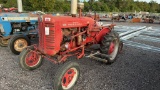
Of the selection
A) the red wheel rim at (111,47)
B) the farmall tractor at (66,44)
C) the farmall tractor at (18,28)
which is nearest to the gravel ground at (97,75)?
the farmall tractor at (66,44)

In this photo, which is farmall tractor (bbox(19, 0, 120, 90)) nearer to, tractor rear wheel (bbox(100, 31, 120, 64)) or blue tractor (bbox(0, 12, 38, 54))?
tractor rear wheel (bbox(100, 31, 120, 64))

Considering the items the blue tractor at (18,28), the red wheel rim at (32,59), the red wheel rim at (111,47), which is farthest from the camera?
the blue tractor at (18,28)

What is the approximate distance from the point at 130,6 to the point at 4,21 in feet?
241

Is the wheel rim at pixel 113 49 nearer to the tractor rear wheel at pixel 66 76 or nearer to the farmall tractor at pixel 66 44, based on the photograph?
the farmall tractor at pixel 66 44

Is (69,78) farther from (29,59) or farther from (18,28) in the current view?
(18,28)

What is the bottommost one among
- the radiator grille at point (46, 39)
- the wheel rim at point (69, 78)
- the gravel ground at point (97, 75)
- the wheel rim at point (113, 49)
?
the gravel ground at point (97, 75)

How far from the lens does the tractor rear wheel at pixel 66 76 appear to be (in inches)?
139

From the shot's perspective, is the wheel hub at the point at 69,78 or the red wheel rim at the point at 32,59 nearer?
the wheel hub at the point at 69,78

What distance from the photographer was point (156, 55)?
6453 millimetres

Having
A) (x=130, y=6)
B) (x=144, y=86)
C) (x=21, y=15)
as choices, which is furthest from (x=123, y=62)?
(x=130, y=6)

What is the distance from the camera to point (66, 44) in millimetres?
4391

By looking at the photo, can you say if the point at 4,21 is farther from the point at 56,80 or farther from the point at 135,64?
the point at 135,64

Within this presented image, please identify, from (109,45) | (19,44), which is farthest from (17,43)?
(109,45)

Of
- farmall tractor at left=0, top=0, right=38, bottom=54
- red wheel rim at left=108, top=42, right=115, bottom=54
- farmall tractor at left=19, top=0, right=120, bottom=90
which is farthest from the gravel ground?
farmall tractor at left=0, top=0, right=38, bottom=54
